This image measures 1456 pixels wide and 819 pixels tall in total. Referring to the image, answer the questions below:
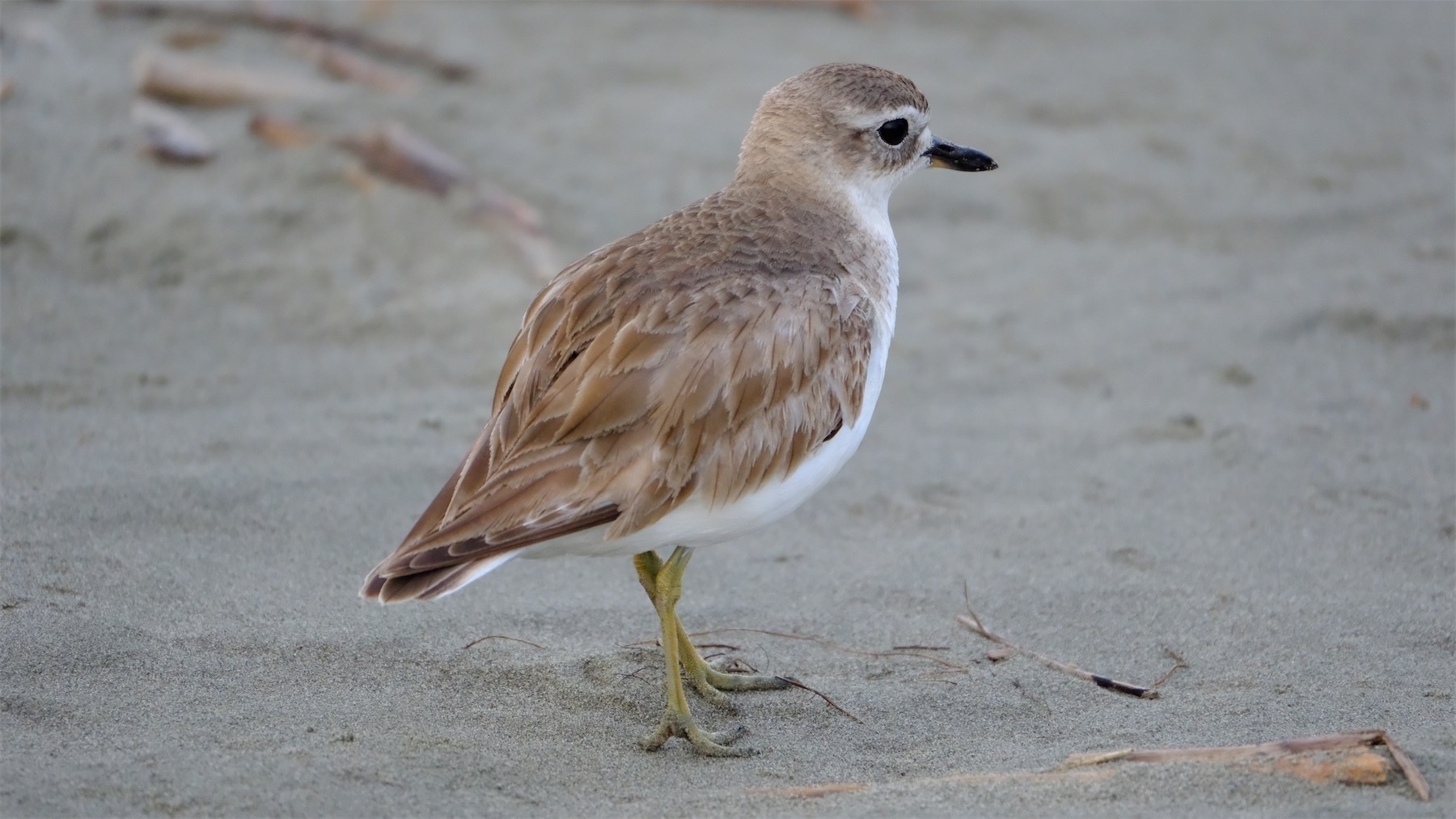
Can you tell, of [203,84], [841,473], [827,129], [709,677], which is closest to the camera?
[709,677]

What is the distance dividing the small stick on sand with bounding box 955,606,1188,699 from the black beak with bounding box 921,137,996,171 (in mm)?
1554

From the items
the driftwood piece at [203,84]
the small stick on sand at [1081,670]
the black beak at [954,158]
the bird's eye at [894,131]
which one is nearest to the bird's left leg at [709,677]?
the small stick on sand at [1081,670]

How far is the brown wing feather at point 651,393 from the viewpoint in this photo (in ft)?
12.3

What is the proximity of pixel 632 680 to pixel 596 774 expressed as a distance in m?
0.58

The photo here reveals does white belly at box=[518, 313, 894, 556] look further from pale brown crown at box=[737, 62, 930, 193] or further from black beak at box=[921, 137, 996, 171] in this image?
black beak at box=[921, 137, 996, 171]

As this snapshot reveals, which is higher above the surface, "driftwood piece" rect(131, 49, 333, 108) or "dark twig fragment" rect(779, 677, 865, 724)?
"driftwood piece" rect(131, 49, 333, 108)

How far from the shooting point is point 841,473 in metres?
5.93

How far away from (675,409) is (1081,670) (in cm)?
150

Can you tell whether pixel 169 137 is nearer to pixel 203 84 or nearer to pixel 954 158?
pixel 203 84

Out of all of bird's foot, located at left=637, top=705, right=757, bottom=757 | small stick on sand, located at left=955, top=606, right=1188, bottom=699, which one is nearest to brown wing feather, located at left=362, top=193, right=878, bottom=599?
bird's foot, located at left=637, top=705, right=757, bottom=757

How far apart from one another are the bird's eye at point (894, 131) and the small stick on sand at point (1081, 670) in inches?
61.8

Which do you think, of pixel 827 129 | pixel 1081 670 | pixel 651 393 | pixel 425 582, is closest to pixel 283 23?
pixel 827 129

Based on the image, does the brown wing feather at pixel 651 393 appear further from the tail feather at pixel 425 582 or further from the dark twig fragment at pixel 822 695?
the dark twig fragment at pixel 822 695

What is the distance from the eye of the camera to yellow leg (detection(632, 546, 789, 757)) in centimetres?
399
